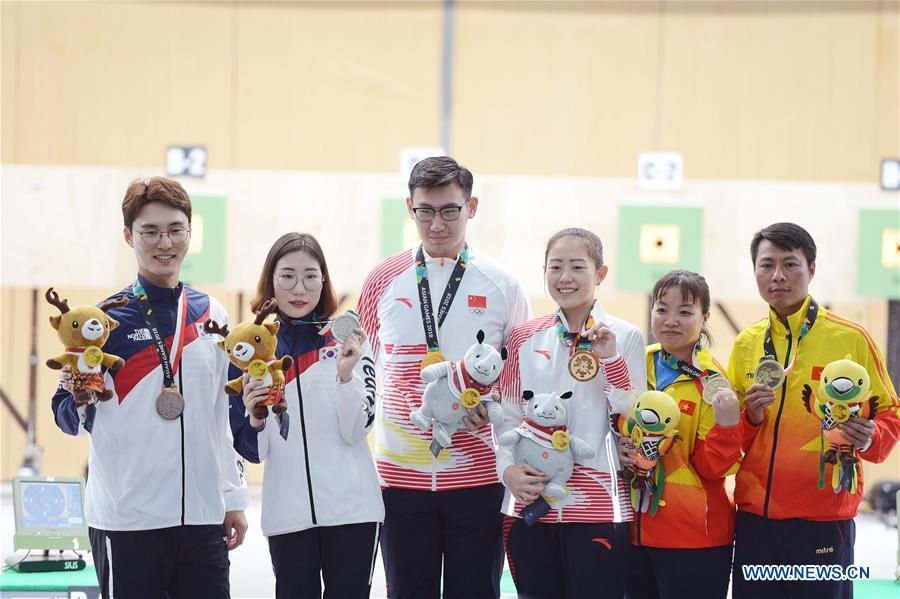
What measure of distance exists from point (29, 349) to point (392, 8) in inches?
132

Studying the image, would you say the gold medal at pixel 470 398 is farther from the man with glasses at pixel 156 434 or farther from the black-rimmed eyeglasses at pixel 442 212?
the man with glasses at pixel 156 434

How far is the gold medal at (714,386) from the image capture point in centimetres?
282

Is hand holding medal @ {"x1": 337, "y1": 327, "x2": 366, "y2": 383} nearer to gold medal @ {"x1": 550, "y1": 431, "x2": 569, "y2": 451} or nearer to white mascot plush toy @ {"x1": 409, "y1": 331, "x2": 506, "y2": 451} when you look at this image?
white mascot plush toy @ {"x1": 409, "y1": 331, "x2": 506, "y2": 451}

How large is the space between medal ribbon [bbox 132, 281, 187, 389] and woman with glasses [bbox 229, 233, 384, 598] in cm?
18

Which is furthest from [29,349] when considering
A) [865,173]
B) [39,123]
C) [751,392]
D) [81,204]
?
[865,173]

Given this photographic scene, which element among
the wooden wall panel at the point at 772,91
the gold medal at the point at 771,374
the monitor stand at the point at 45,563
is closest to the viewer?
the gold medal at the point at 771,374

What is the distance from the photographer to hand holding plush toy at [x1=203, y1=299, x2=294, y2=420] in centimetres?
259

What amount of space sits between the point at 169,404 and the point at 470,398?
2.90 feet

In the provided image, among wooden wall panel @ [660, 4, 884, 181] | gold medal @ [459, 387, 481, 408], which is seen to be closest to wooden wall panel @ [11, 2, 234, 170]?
wooden wall panel @ [660, 4, 884, 181]

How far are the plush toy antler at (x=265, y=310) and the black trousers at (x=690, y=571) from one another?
1.41 meters

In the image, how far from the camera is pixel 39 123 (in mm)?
6043

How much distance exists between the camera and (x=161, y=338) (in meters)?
2.66

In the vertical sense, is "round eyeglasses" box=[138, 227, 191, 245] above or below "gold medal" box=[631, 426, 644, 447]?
above

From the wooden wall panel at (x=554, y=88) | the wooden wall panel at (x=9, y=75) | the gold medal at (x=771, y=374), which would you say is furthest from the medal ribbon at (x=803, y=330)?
the wooden wall panel at (x=9, y=75)
